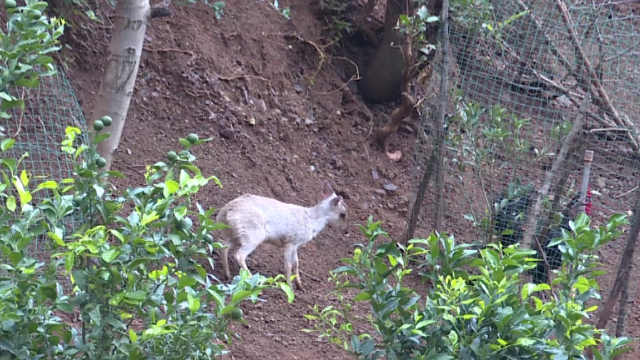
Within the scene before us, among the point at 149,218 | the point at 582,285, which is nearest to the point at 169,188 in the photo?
the point at 149,218

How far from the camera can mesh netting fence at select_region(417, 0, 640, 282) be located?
5418mm

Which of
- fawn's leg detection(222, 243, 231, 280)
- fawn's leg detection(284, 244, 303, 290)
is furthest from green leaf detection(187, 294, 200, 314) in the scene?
fawn's leg detection(284, 244, 303, 290)

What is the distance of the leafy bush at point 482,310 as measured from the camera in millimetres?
2939

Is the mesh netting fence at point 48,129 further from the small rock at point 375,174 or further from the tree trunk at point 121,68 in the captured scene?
the small rock at point 375,174

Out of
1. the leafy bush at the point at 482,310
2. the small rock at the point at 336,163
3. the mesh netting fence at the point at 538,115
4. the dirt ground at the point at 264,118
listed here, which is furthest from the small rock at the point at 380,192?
the leafy bush at the point at 482,310

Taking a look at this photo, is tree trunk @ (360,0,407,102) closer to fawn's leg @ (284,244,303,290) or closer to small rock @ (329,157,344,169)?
small rock @ (329,157,344,169)

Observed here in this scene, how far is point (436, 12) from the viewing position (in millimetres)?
7703

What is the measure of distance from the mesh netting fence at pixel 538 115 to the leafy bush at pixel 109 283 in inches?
126

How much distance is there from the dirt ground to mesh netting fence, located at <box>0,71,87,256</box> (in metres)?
0.93

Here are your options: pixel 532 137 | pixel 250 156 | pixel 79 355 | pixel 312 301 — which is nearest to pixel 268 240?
pixel 312 301

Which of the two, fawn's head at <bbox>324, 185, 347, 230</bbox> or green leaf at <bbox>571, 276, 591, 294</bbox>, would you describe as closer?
green leaf at <bbox>571, 276, 591, 294</bbox>

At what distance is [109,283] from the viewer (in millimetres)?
2887

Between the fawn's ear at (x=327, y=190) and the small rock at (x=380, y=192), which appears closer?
the fawn's ear at (x=327, y=190)

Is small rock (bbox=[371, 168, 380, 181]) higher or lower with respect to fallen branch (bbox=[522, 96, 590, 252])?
lower
